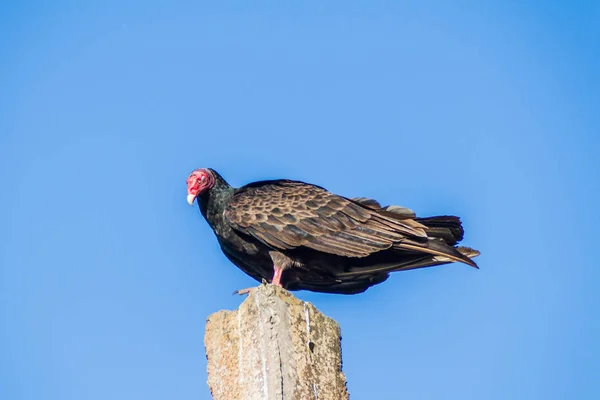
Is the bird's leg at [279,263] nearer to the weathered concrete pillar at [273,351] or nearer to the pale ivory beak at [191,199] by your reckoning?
the pale ivory beak at [191,199]

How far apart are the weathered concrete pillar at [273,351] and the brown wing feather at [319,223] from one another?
1453 mm

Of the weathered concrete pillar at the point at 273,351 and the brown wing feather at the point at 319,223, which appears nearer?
the weathered concrete pillar at the point at 273,351

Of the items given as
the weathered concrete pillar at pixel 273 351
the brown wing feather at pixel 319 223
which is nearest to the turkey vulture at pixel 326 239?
the brown wing feather at pixel 319 223

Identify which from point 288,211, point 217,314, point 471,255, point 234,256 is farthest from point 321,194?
point 217,314

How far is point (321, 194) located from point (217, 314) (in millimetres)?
2007

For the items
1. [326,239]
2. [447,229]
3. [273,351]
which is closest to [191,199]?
[326,239]

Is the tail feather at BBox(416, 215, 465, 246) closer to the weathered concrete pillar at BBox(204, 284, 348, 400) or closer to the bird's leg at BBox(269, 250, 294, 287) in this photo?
the bird's leg at BBox(269, 250, 294, 287)

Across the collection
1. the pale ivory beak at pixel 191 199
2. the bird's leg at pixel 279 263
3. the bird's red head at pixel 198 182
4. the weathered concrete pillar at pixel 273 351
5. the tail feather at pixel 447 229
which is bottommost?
the weathered concrete pillar at pixel 273 351

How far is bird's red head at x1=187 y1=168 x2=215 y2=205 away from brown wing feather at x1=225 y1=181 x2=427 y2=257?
0.95 ft

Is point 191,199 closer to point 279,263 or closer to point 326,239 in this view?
point 279,263

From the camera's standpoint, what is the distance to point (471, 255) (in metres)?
5.71

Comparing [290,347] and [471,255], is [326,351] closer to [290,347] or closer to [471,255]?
[290,347]

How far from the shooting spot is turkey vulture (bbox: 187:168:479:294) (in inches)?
223

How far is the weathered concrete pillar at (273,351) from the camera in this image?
3805 mm
